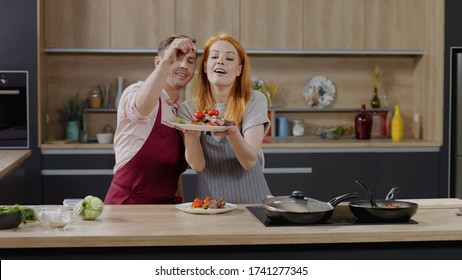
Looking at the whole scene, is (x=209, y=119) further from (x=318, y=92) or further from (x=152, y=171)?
(x=318, y=92)

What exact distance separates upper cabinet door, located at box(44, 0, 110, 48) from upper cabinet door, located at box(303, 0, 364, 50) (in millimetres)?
1741

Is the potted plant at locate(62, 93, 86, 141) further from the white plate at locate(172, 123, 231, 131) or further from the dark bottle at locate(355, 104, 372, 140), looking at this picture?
the white plate at locate(172, 123, 231, 131)

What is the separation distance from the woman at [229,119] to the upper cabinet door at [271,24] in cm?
276

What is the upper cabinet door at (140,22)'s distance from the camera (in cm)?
572

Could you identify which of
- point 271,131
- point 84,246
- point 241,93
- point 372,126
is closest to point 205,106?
point 241,93

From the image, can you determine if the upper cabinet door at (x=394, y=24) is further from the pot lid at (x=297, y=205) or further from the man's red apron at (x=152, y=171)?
the pot lid at (x=297, y=205)

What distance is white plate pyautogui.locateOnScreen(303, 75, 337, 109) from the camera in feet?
20.5

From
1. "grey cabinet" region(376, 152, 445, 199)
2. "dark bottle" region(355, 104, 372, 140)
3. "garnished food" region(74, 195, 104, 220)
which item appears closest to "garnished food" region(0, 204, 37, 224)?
"garnished food" region(74, 195, 104, 220)

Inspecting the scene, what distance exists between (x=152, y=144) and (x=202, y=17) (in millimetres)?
2916

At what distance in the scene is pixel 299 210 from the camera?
8.06ft

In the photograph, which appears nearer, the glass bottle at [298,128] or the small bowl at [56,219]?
the small bowl at [56,219]

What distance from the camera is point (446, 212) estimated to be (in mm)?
2746

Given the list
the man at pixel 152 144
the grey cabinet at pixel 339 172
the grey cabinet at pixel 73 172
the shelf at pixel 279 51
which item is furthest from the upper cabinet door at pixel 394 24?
the man at pixel 152 144

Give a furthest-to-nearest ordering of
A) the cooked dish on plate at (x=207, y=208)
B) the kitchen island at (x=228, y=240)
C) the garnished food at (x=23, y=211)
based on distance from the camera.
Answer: the cooked dish on plate at (x=207, y=208) < the garnished food at (x=23, y=211) < the kitchen island at (x=228, y=240)
